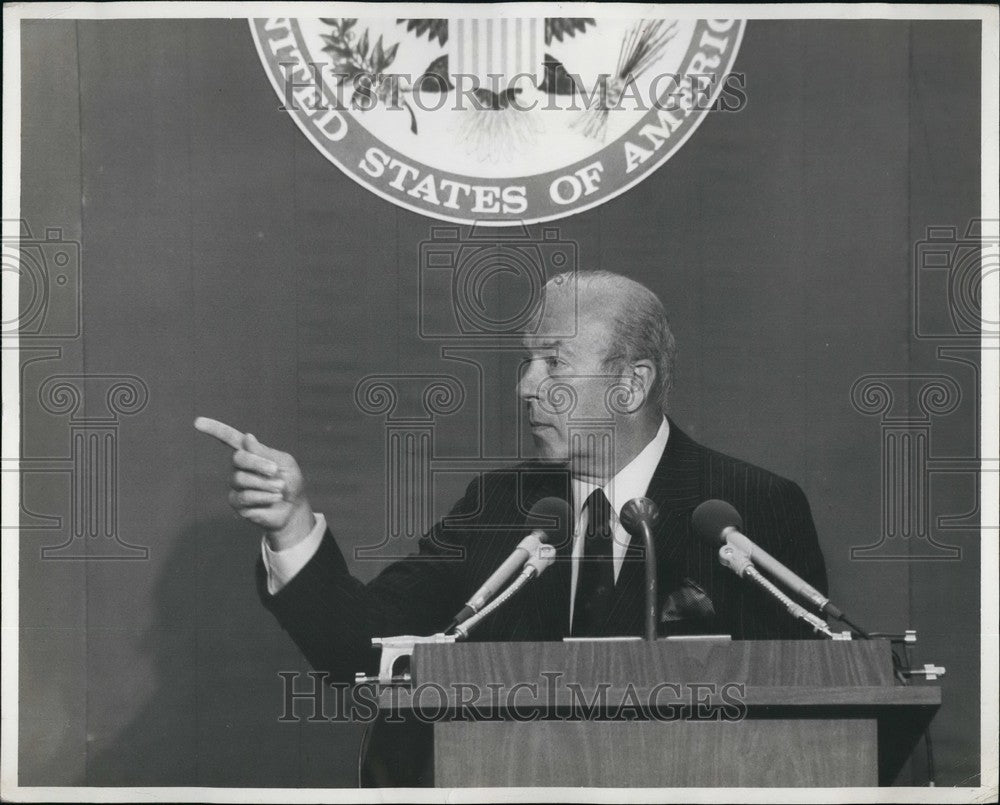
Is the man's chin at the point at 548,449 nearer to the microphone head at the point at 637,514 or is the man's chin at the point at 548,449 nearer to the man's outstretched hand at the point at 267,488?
the microphone head at the point at 637,514

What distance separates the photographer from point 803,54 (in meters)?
4.38

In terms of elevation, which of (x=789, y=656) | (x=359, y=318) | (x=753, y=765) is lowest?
(x=753, y=765)

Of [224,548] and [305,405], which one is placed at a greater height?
[305,405]

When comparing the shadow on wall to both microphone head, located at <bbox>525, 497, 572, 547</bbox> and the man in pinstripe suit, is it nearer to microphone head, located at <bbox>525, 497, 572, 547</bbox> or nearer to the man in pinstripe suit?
the man in pinstripe suit

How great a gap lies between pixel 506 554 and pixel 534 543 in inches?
3.8

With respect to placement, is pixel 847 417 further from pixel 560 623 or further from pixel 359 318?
pixel 359 318

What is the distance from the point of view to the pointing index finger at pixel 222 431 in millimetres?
4352

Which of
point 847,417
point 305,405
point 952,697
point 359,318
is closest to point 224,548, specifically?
point 305,405

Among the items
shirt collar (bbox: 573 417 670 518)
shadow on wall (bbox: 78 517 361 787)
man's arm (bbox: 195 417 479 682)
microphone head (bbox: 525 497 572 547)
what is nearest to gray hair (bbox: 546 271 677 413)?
shirt collar (bbox: 573 417 670 518)

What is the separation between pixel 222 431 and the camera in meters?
4.35

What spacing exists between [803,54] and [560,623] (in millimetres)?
1992

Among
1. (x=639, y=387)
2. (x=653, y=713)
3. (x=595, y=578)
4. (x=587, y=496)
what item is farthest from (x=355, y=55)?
(x=653, y=713)

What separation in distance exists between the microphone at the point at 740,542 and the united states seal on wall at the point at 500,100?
1.06m

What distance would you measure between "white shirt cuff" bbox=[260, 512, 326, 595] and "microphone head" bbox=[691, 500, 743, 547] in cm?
120
